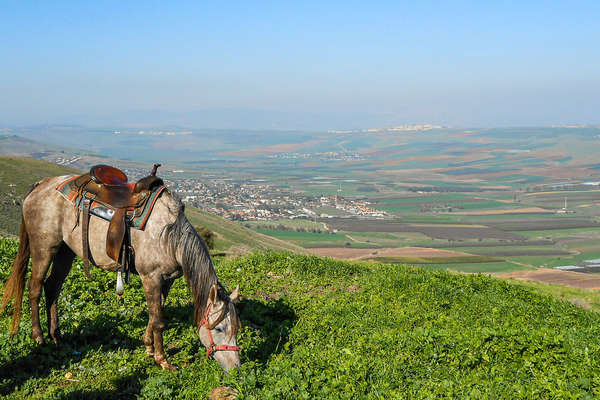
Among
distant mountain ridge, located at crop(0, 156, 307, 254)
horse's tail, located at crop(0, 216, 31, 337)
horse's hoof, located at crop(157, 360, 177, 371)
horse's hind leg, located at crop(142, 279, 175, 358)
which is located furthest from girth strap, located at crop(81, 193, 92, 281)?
distant mountain ridge, located at crop(0, 156, 307, 254)

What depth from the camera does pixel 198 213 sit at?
69.3m

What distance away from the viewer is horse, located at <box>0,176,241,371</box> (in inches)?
232

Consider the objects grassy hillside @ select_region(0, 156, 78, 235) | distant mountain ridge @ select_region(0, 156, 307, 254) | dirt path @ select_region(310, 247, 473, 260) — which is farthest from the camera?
dirt path @ select_region(310, 247, 473, 260)

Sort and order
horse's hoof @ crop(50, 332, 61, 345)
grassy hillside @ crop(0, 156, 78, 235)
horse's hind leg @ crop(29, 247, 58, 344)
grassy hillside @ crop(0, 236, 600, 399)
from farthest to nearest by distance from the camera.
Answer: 1. grassy hillside @ crop(0, 156, 78, 235)
2. horse's hoof @ crop(50, 332, 61, 345)
3. horse's hind leg @ crop(29, 247, 58, 344)
4. grassy hillside @ crop(0, 236, 600, 399)

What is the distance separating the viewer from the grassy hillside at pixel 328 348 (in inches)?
222

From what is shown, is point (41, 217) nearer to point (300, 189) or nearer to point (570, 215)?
point (570, 215)

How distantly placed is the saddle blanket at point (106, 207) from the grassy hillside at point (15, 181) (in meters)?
32.5

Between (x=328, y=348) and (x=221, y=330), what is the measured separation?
222cm

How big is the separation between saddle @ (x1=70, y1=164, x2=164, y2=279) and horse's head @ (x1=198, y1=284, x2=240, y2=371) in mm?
1813

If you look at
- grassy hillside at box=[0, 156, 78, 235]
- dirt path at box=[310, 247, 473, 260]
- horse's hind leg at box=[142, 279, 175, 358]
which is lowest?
dirt path at box=[310, 247, 473, 260]

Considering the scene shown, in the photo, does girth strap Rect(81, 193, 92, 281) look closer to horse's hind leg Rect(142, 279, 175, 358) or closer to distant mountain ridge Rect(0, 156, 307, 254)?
horse's hind leg Rect(142, 279, 175, 358)

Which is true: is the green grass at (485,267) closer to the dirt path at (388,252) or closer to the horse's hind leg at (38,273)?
the dirt path at (388,252)

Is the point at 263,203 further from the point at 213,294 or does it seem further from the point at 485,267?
the point at 213,294

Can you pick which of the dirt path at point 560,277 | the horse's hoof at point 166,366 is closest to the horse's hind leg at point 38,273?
the horse's hoof at point 166,366
